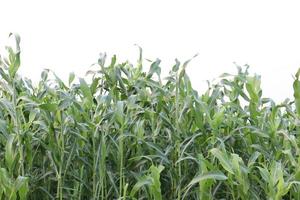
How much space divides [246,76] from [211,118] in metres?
0.29

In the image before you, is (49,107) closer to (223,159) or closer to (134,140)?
(134,140)

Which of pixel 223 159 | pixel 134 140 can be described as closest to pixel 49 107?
pixel 134 140

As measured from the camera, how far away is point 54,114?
6.91 feet

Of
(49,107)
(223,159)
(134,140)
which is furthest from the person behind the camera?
(134,140)

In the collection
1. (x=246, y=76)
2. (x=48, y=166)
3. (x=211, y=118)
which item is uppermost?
(x=246, y=76)

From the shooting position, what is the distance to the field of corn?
6.60ft

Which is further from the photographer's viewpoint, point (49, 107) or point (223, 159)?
point (49, 107)

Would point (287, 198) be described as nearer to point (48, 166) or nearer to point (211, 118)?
point (211, 118)

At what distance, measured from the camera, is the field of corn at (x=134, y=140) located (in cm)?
201

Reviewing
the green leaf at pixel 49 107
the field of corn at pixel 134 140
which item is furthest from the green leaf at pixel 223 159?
the green leaf at pixel 49 107

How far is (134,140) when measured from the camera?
2.18 metres

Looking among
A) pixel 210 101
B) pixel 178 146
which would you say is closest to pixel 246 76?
pixel 210 101

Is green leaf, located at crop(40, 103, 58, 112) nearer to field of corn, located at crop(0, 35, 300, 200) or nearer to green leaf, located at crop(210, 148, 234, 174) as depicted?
field of corn, located at crop(0, 35, 300, 200)

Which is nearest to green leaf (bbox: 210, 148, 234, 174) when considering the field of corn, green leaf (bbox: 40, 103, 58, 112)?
the field of corn
